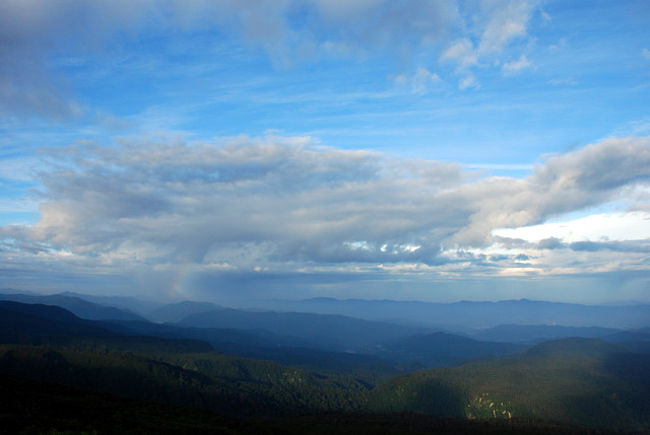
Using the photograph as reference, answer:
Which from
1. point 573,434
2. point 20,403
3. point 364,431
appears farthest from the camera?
point 573,434

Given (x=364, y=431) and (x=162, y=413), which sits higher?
(x=162, y=413)

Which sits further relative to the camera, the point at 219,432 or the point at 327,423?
the point at 327,423

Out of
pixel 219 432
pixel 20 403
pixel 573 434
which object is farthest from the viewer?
pixel 573 434

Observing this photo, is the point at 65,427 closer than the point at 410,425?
Yes

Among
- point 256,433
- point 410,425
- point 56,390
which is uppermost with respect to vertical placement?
point 56,390

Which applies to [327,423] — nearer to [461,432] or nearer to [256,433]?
[461,432]

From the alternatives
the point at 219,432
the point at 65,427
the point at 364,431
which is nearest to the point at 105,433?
the point at 65,427

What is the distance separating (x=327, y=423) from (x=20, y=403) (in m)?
131

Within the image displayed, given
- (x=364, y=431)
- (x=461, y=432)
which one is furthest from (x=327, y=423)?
(x=461, y=432)

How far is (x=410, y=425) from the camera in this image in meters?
196

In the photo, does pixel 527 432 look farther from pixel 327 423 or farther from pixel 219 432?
pixel 219 432

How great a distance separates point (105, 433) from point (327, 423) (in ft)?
435

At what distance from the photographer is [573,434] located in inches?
7219

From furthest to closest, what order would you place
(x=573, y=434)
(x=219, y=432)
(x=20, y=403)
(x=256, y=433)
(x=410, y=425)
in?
(x=410, y=425)
(x=573, y=434)
(x=256, y=433)
(x=219, y=432)
(x=20, y=403)
